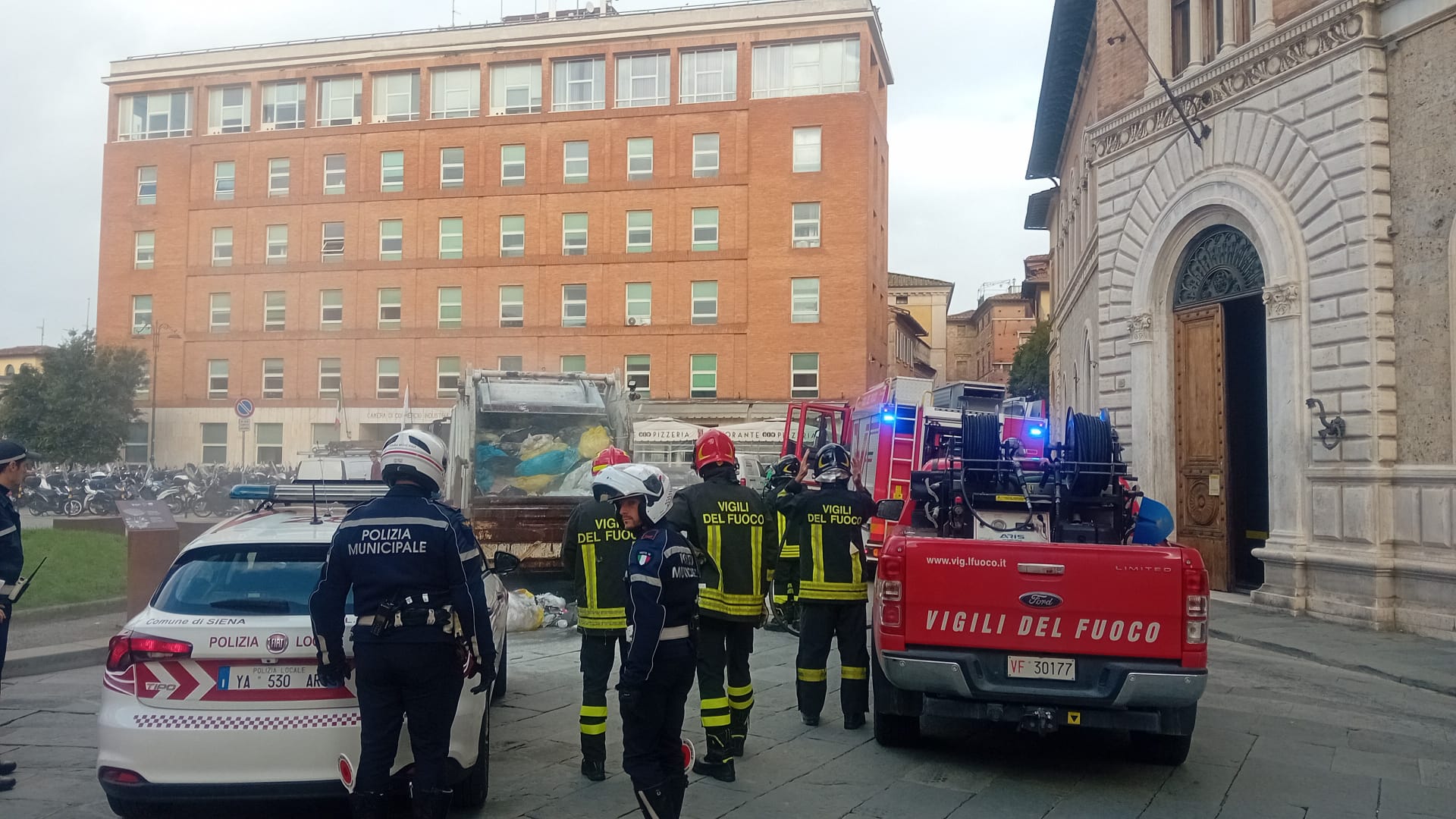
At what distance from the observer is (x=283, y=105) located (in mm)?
47625

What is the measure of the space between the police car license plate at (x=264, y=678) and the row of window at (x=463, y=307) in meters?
38.5

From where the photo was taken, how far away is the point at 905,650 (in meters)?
6.51

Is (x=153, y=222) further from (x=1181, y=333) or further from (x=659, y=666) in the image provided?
(x=659, y=666)

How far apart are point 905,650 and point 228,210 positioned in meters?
47.7

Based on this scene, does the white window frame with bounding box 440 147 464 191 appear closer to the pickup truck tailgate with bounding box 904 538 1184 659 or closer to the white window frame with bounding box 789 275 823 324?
the white window frame with bounding box 789 275 823 324

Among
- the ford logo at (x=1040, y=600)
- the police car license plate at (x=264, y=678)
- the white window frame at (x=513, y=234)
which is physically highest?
the white window frame at (x=513, y=234)

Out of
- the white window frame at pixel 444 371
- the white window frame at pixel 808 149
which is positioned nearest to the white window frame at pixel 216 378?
the white window frame at pixel 444 371

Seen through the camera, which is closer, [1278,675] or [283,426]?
[1278,675]

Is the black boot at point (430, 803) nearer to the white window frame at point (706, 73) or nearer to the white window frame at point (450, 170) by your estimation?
the white window frame at point (706, 73)

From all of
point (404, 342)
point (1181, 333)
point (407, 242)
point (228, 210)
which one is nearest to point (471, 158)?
point (407, 242)

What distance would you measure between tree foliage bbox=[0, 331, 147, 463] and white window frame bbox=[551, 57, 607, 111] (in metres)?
20.1

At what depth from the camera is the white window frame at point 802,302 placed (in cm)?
4284

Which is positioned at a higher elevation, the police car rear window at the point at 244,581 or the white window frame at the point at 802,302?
the white window frame at the point at 802,302

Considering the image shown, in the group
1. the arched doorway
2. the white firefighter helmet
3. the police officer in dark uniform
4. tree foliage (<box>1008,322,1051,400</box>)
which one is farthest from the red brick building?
the white firefighter helmet
